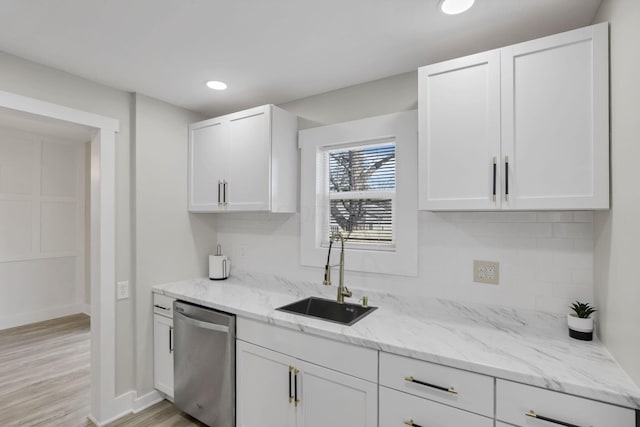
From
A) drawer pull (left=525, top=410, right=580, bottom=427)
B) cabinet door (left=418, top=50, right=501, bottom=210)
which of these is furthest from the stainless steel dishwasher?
drawer pull (left=525, top=410, right=580, bottom=427)

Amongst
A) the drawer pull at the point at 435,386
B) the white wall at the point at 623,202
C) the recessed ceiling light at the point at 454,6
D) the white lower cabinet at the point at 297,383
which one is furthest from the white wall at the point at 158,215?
the white wall at the point at 623,202

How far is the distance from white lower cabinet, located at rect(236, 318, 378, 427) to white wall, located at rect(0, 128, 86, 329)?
409 cm

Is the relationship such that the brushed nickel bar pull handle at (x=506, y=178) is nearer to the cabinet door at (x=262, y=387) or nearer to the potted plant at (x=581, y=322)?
the potted plant at (x=581, y=322)

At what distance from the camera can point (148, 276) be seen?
2.57 m

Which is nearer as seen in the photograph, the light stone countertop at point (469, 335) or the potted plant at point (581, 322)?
the light stone countertop at point (469, 335)

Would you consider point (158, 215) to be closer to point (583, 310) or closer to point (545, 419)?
point (545, 419)

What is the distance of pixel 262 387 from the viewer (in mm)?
1954

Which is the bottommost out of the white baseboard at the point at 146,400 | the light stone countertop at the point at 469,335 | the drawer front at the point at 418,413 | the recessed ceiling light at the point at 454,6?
the white baseboard at the point at 146,400

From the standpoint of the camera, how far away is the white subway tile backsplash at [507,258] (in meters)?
1.67

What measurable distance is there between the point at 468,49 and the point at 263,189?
1.55 meters

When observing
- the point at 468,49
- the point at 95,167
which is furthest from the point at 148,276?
the point at 468,49

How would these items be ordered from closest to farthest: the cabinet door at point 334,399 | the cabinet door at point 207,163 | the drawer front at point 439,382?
1. the drawer front at point 439,382
2. the cabinet door at point 334,399
3. the cabinet door at point 207,163

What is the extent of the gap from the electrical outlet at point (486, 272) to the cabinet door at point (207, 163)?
1.87 m

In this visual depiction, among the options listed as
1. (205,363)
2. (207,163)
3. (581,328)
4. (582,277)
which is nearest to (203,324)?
(205,363)
